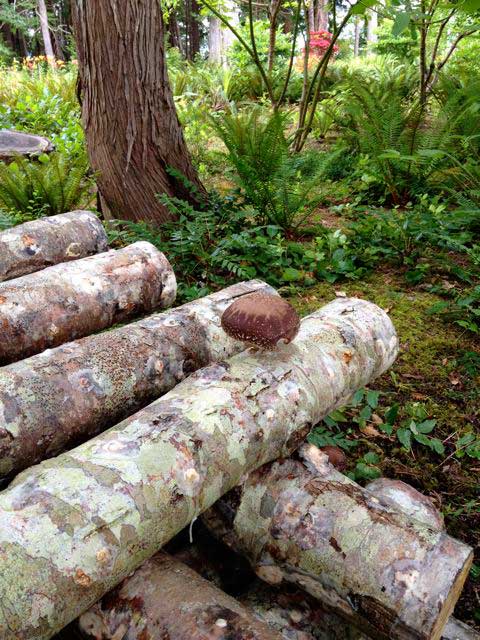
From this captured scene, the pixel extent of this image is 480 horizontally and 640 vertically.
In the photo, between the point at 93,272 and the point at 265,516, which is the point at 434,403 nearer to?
the point at 265,516

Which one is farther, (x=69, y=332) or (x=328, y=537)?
(x=69, y=332)

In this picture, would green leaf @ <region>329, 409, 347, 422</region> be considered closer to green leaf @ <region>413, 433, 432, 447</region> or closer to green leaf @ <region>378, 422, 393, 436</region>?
green leaf @ <region>378, 422, 393, 436</region>

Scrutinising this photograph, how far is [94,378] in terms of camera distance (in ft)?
6.71

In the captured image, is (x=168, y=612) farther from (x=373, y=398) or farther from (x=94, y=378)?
(x=373, y=398)

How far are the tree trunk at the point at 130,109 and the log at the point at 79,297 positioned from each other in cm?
147

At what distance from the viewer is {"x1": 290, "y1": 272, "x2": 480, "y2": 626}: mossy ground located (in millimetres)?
2277

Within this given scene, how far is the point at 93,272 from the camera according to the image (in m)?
2.83

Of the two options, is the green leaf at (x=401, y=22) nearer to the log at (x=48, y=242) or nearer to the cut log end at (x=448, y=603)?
the cut log end at (x=448, y=603)

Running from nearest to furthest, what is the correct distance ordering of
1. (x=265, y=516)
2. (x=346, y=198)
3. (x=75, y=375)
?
(x=265, y=516), (x=75, y=375), (x=346, y=198)

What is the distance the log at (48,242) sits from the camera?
3.09 m

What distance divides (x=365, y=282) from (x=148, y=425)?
292 cm

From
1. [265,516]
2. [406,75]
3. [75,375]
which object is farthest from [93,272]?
[406,75]

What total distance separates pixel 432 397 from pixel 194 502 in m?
1.88

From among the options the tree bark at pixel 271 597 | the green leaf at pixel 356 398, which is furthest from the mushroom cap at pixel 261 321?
the green leaf at pixel 356 398
